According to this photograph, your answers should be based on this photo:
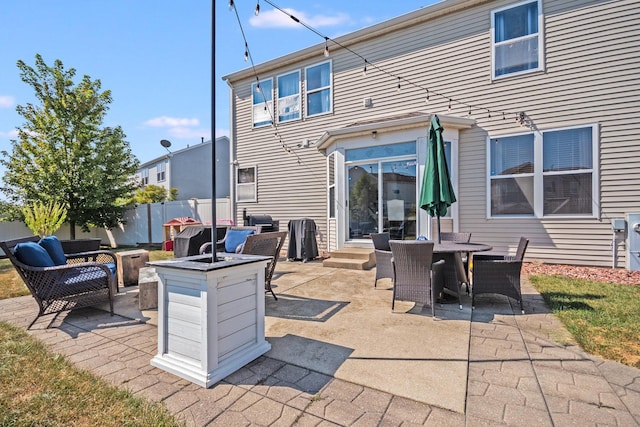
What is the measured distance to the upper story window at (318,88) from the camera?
358 inches

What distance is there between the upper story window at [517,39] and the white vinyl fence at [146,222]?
8.92 metres

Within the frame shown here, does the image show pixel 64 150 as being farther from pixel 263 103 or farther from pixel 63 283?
pixel 63 283

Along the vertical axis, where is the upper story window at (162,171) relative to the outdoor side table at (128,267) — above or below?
above

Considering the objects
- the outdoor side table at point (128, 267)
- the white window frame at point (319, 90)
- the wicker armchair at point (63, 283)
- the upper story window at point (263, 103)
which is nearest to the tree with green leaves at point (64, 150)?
the upper story window at point (263, 103)

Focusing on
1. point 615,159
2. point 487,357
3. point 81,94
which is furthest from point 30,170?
point 615,159

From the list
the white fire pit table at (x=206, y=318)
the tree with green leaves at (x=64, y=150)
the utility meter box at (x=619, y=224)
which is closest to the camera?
the white fire pit table at (x=206, y=318)

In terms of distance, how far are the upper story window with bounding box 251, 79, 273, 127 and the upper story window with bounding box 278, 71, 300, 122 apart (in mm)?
371

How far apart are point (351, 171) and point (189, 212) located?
7577mm

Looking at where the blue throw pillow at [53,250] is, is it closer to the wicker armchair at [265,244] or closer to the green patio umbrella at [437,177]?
the wicker armchair at [265,244]

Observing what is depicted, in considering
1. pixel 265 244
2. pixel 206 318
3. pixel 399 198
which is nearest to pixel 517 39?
pixel 399 198

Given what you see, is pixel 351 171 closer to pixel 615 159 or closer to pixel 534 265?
pixel 534 265

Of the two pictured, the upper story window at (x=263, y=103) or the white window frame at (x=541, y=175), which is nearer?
the white window frame at (x=541, y=175)

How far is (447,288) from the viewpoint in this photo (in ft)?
13.3

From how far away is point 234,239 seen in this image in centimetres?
611
